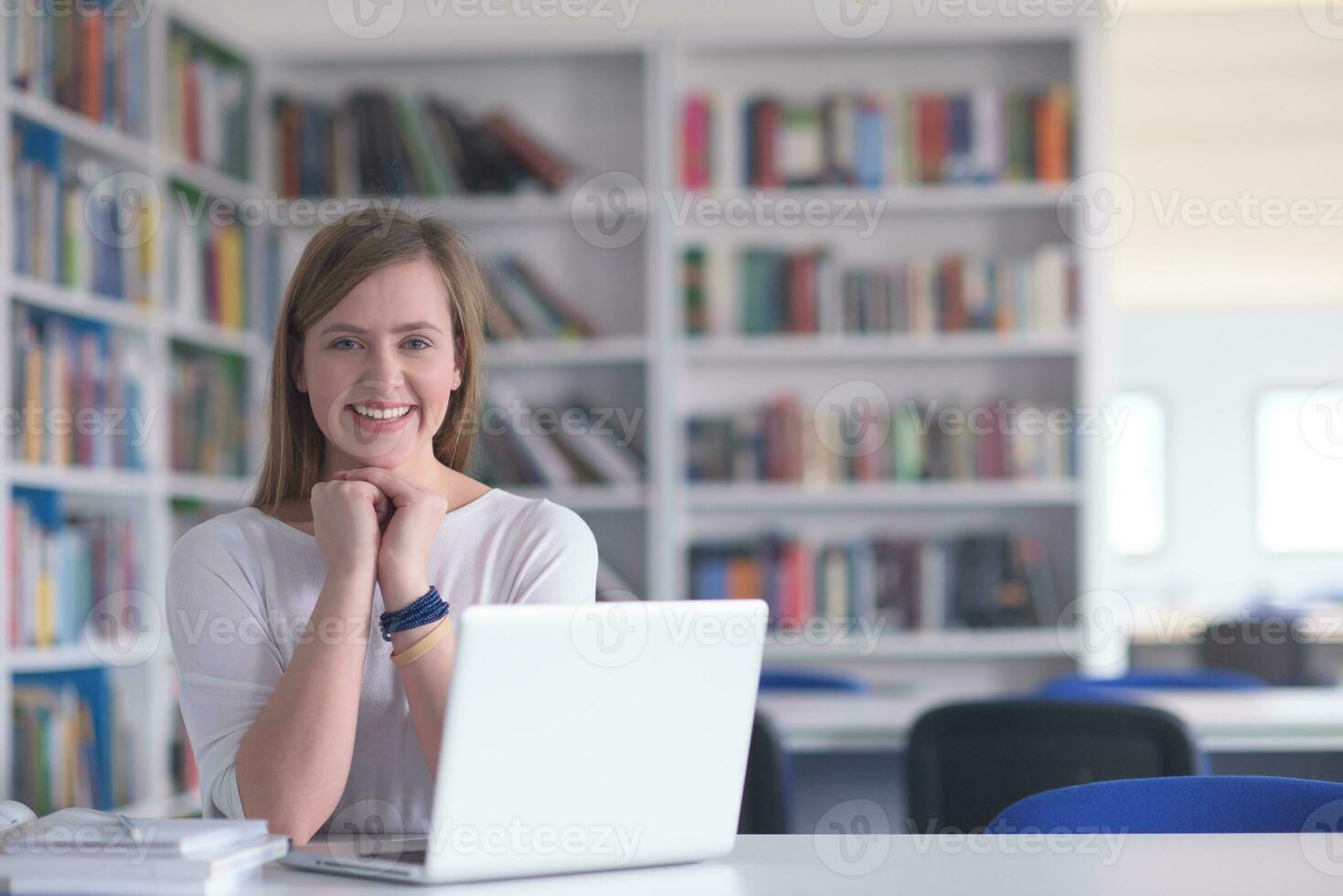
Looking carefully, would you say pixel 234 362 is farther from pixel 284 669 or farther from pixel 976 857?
pixel 976 857

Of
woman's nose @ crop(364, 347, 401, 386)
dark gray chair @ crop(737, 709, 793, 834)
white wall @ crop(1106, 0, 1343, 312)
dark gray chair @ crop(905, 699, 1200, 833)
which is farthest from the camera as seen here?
white wall @ crop(1106, 0, 1343, 312)

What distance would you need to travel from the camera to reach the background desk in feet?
8.36

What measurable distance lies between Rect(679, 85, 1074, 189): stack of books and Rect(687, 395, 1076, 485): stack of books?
63cm

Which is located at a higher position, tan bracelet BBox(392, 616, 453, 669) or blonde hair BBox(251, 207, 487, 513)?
blonde hair BBox(251, 207, 487, 513)

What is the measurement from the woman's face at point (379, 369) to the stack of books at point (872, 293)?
2.86 m

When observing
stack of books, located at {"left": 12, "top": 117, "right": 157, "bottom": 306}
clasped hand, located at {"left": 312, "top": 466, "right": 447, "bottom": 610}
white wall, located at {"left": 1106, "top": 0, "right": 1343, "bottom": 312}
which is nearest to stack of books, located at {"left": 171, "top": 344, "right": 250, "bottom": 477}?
stack of books, located at {"left": 12, "top": 117, "right": 157, "bottom": 306}

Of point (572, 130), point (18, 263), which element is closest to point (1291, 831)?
point (18, 263)

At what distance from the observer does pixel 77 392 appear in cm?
348

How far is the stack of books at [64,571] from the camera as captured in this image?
3.30m

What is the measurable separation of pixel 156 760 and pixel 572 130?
80.6 inches

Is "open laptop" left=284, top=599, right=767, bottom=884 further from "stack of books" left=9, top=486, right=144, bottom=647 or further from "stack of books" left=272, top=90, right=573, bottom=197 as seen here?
"stack of books" left=272, top=90, right=573, bottom=197

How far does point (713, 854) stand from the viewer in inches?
46.7

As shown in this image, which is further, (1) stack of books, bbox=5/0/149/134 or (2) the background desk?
(1) stack of books, bbox=5/0/149/134

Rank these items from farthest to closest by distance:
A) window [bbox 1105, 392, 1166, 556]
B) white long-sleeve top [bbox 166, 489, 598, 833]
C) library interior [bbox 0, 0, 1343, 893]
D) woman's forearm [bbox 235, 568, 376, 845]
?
window [bbox 1105, 392, 1166, 556] < library interior [bbox 0, 0, 1343, 893] < white long-sleeve top [bbox 166, 489, 598, 833] < woman's forearm [bbox 235, 568, 376, 845]
